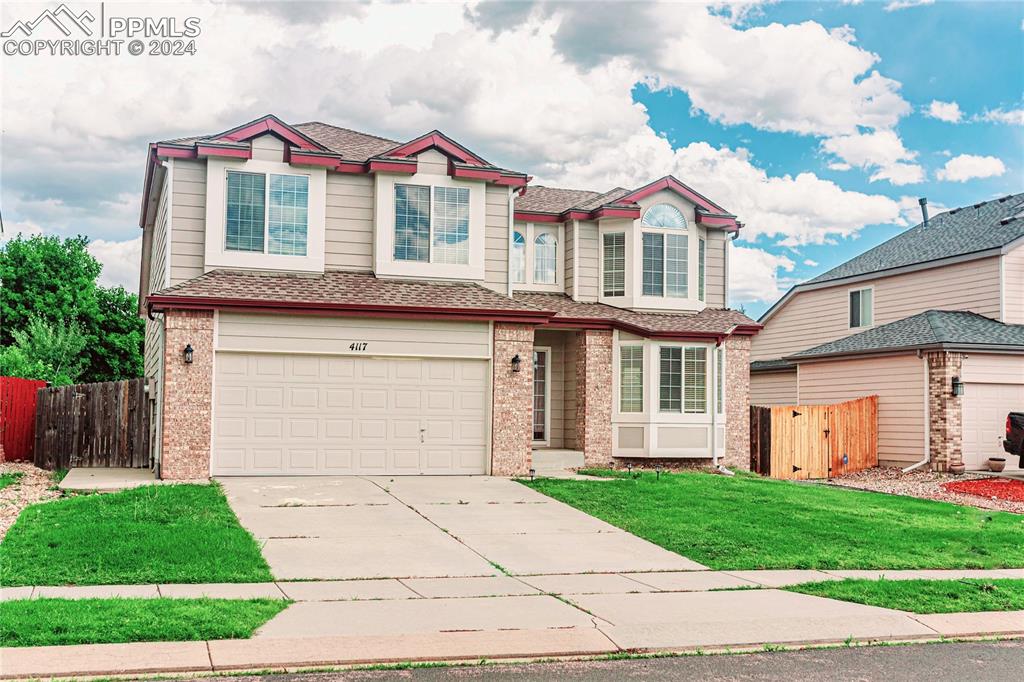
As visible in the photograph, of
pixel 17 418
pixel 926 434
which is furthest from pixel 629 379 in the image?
pixel 17 418

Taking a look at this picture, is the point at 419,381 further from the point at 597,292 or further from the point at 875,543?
the point at 875,543

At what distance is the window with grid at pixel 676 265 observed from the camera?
24.1m

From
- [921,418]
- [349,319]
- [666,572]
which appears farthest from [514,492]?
[921,418]

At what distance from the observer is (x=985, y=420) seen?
24.3m

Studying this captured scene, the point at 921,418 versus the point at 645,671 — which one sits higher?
the point at 921,418

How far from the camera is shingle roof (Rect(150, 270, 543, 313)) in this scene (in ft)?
60.1

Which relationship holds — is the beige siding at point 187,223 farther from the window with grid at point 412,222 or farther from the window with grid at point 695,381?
the window with grid at point 695,381

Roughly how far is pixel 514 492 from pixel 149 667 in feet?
35.1

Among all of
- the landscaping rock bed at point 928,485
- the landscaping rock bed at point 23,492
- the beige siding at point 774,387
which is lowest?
the landscaping rock bed at point 928,485

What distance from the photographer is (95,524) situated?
12359 millimetres

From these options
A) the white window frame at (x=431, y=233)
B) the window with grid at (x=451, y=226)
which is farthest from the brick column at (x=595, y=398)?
the window with grid at (x=451, y=226)

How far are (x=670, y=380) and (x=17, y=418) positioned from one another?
1510cm

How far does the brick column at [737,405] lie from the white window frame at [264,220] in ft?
32.6

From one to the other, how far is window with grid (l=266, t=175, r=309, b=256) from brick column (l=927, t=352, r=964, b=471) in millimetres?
15441
